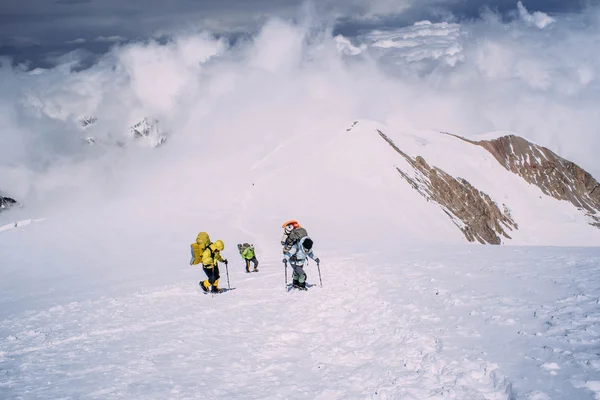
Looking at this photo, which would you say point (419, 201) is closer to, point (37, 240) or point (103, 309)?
point (37, 240)

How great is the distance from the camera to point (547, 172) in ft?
518

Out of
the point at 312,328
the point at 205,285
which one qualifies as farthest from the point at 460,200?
the point at 312,328

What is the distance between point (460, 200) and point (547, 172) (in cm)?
9038

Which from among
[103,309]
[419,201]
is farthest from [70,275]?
[419,201]

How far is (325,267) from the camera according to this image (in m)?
19.0

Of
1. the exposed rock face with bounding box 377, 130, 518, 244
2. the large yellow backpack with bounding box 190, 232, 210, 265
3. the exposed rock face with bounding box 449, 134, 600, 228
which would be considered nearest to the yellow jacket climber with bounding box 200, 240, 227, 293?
the large yellow backpack with bounding box 190, 232, 210, 265

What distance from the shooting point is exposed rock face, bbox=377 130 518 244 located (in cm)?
7212

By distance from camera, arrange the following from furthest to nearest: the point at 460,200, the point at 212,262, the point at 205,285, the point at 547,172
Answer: the point at 547,172
the point at 460,200
the point at 205,285
the point at 212,262

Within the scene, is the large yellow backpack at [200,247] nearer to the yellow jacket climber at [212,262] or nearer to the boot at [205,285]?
the yellow jacket climber at [212,262]

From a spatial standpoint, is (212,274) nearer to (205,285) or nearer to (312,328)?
(205,285)

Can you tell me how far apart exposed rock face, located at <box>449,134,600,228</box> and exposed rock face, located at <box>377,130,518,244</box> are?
162ft

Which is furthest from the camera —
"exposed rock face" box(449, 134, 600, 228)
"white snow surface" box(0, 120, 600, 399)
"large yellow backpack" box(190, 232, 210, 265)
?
"exposed rock face" box(449, 134, 600, 228)

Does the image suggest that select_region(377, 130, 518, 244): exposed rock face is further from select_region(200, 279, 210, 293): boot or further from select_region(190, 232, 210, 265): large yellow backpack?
select_region(190, 232, 210, 265): large yellow backpack

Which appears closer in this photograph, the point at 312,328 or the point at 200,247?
the point at 312,328
